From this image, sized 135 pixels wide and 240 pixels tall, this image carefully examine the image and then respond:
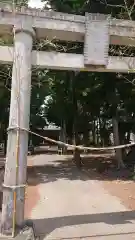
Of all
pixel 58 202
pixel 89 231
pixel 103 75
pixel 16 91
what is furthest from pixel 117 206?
pixel 103 75

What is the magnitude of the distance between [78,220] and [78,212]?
39.9 inches

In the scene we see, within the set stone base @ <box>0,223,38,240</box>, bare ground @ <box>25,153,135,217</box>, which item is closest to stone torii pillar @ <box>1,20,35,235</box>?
stone base @ <box>0,223,38,240</box>

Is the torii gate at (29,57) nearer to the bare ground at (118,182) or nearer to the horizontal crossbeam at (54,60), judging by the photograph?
the horizontal crossbeam at (54,60)

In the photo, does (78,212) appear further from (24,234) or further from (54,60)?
(54,60)

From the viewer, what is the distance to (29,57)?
5762mm

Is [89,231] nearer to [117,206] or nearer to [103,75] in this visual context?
[117,206]

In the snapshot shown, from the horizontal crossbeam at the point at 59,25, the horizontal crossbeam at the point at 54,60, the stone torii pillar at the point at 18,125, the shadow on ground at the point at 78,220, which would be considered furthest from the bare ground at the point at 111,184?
the horizontal crossbeam at the point at 59,25

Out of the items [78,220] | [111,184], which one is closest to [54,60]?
[78,220]

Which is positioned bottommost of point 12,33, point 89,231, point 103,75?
point 89,231

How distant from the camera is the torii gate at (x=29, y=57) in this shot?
5.47 metres

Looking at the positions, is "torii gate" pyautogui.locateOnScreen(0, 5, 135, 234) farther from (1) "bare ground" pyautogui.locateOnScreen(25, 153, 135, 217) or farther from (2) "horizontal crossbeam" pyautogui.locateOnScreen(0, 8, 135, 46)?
(1) "bare ground" pyautogui.locateOnScreen(25, 153, 135, 217)

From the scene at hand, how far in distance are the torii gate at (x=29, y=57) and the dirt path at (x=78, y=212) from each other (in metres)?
1.14

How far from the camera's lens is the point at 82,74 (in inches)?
565

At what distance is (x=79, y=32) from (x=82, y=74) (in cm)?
830
